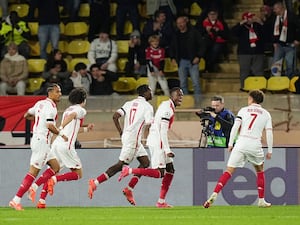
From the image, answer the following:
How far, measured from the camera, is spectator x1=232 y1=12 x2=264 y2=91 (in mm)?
23453

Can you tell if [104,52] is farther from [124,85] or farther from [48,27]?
[48,27]

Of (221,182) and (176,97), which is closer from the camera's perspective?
(221,182)

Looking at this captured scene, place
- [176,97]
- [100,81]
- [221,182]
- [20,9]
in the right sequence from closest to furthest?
[221,182], [176,97], [100,81], [20,9]

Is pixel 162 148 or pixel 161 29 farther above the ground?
pixel 161 29

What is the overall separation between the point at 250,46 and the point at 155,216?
912 cm

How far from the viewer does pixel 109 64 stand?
24.2 metres

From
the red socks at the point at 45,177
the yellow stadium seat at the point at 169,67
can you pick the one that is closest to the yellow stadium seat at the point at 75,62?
the yellow stadium seat at the point at 169,67

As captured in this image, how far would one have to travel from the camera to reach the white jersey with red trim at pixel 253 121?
16.8 metres

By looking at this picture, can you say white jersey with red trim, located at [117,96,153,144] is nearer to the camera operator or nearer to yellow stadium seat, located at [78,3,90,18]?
the camera operator

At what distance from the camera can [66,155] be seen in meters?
17.3

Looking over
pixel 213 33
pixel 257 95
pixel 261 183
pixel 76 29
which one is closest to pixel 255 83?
pixel 213 33

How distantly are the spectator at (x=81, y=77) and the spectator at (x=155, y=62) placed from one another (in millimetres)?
1272

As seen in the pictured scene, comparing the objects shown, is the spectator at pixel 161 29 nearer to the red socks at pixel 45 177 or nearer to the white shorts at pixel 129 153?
the white shorts at pixel 129 153

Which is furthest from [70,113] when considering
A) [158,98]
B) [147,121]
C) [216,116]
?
[158,98]
